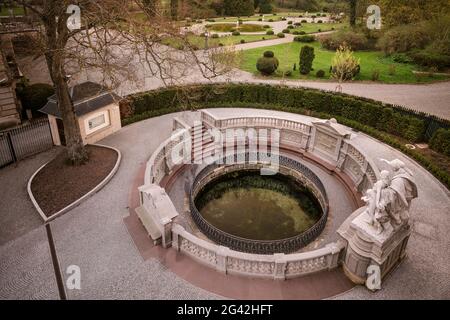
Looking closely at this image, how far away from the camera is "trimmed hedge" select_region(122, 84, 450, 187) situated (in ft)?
77.2

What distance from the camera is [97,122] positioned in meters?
23.2

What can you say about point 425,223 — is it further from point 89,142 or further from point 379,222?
point 89,142

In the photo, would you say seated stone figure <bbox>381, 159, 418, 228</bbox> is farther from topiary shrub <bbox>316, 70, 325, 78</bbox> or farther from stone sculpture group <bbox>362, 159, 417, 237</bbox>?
topiary shrub <bbox>316, 70, 325, 78</bbox>

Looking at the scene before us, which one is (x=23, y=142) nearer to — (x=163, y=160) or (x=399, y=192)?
(x=163, y=160)

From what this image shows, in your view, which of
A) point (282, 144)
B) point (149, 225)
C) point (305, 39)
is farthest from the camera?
point (305, 39)

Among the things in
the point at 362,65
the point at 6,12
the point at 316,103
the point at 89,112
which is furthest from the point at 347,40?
the point at 6,12

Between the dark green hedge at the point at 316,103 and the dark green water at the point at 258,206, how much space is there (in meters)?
6.82

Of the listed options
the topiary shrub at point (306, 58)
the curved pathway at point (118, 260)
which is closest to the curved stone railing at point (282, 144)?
the curved pathway at point (118, 260)

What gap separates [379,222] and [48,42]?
17.1 m

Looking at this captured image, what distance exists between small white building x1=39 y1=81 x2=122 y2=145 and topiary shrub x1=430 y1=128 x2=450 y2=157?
825 inches

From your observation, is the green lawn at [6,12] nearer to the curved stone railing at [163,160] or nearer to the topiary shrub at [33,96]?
the topiary shrub at [33,96]

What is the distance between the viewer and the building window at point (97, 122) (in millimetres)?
22641

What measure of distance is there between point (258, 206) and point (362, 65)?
31.9 metres
